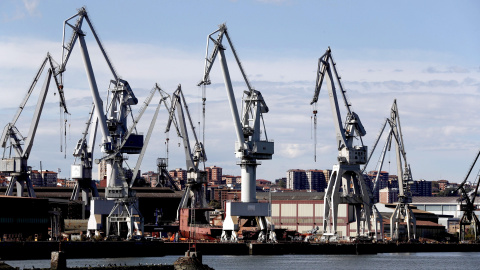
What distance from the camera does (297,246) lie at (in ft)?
434

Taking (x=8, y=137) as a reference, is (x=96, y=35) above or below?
above

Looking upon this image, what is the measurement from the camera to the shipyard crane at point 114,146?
12575 cm

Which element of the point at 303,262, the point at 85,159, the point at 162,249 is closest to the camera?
the point at 303,262

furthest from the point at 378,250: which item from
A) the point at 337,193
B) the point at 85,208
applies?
the point at 85,208

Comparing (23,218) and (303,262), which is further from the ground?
(23,218)

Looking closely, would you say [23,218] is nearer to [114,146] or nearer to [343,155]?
[114,146]

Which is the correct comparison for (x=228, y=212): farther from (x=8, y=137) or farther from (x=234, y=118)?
(x=8, y=137)

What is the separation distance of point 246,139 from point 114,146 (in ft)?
56.2

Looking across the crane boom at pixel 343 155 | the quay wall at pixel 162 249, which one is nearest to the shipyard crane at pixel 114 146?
the quay wall at pixel 162 249

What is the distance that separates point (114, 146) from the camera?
129 meters

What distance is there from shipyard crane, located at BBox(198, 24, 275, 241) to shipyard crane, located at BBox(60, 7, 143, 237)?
504 inches

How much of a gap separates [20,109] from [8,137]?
401 centimetres

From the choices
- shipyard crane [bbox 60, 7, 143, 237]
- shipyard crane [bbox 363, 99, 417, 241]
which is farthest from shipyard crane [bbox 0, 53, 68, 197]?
shipyard crane [bbox 363, 99, 417, 241]

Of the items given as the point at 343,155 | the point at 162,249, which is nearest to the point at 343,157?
Result: the point at 343,155
